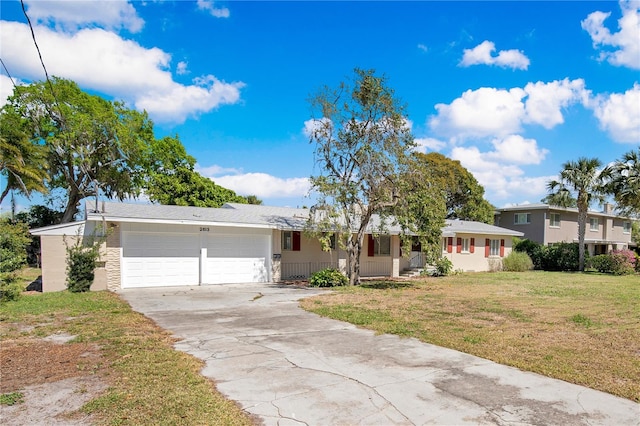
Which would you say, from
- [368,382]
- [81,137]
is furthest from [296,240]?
[81,137]

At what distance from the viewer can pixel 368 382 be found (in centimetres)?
546

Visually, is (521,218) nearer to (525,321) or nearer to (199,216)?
(525,321)

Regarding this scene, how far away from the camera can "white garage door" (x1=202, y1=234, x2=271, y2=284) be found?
17.5 m

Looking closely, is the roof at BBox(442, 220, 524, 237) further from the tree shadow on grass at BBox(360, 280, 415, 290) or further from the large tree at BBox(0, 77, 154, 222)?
the large tree at BBox(0, 77, 154, 222)

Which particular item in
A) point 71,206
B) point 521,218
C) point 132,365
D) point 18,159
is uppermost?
point 18,159

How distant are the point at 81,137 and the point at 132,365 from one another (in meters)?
27.7

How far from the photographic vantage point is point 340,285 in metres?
17.8

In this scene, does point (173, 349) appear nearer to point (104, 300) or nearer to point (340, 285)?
point (104, 300)

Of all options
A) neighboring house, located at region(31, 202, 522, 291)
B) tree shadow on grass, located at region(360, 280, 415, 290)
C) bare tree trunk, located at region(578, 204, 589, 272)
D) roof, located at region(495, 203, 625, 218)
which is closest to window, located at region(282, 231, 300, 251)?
neighboring house, located at region(31, 202, 522, 291)

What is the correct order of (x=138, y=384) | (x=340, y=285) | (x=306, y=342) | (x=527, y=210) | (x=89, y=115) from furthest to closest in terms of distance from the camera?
(x=527, y=210) < (x=89, y=115) < (x=340, y=285) < (x=306, y=342) < (x=138, y=384)

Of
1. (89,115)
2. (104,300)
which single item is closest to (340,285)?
(104,300)

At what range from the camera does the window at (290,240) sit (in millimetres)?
20141

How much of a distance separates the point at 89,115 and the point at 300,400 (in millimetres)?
31241

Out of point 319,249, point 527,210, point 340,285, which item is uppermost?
point 527,210
